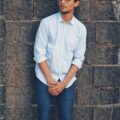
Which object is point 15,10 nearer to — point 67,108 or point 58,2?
point 58,2

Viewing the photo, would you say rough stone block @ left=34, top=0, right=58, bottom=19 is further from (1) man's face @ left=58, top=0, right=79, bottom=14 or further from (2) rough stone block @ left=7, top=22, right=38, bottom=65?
(1) man's face @ left=58, top=0, right=79, bottom=14

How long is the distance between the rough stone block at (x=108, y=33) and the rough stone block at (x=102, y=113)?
2.65 feet

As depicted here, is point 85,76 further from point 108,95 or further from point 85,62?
point 108,95

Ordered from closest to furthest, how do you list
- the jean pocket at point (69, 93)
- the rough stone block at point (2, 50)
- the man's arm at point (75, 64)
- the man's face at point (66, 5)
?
1. the man's face at point (66, 5)
2. the man's arm at point (75, 64)
3. the jean pocket at point (69, 93)
4. the rough stone block at point (2, 50)

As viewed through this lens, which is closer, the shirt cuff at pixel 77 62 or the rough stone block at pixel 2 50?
the shirt cuff at pixel 77 62

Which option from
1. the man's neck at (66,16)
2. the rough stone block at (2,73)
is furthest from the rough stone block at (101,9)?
the rough stone block at (2,73)

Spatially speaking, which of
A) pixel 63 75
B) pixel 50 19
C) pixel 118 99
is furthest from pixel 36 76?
pixel 118 99

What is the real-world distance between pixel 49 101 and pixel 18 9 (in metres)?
1.07

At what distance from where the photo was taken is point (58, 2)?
14.9 ft

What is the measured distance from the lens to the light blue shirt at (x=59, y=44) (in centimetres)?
454

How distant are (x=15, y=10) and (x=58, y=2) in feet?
1.66

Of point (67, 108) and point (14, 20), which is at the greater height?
point (14, 20)

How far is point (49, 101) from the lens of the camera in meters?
4.70

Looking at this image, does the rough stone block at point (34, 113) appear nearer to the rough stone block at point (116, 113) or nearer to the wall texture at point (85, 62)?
the wall texture at point (85, 62)
